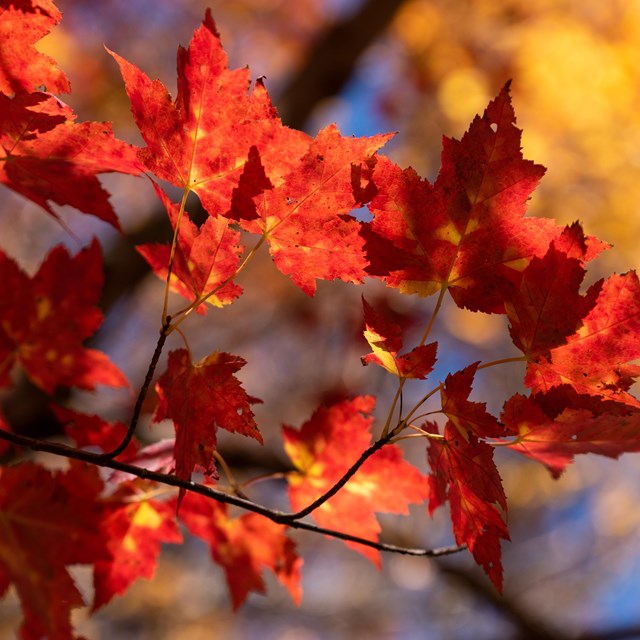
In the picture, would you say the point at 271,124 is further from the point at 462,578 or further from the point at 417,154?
the point at 417,154

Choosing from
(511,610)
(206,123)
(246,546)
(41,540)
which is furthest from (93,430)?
(511,610)

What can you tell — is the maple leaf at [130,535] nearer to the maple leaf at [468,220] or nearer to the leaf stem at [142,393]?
the leaf stem at [142,393]

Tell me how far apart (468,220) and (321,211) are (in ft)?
0.44

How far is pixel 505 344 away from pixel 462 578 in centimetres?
434

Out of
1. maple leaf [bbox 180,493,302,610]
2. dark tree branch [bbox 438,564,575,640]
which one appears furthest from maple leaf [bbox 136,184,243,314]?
dark tree branch [bbox 438,564,575,640]

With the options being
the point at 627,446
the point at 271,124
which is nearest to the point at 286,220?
the point at 271,124

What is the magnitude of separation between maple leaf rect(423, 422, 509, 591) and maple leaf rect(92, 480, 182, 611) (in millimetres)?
435

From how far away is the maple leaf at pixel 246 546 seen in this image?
2.94ft

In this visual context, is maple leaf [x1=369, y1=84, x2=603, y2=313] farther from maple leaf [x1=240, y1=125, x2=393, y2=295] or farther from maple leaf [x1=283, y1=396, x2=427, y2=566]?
maple leaf [x1=283, y1=396, x2=427, y2=566]

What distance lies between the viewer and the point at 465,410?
0.55m

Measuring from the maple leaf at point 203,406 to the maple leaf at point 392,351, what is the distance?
0.12 meters

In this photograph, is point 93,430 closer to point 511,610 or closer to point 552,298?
point 552,298

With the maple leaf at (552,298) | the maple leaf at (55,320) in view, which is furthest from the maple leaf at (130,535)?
the maple leaf at (552,298)

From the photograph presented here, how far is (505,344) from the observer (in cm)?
646
